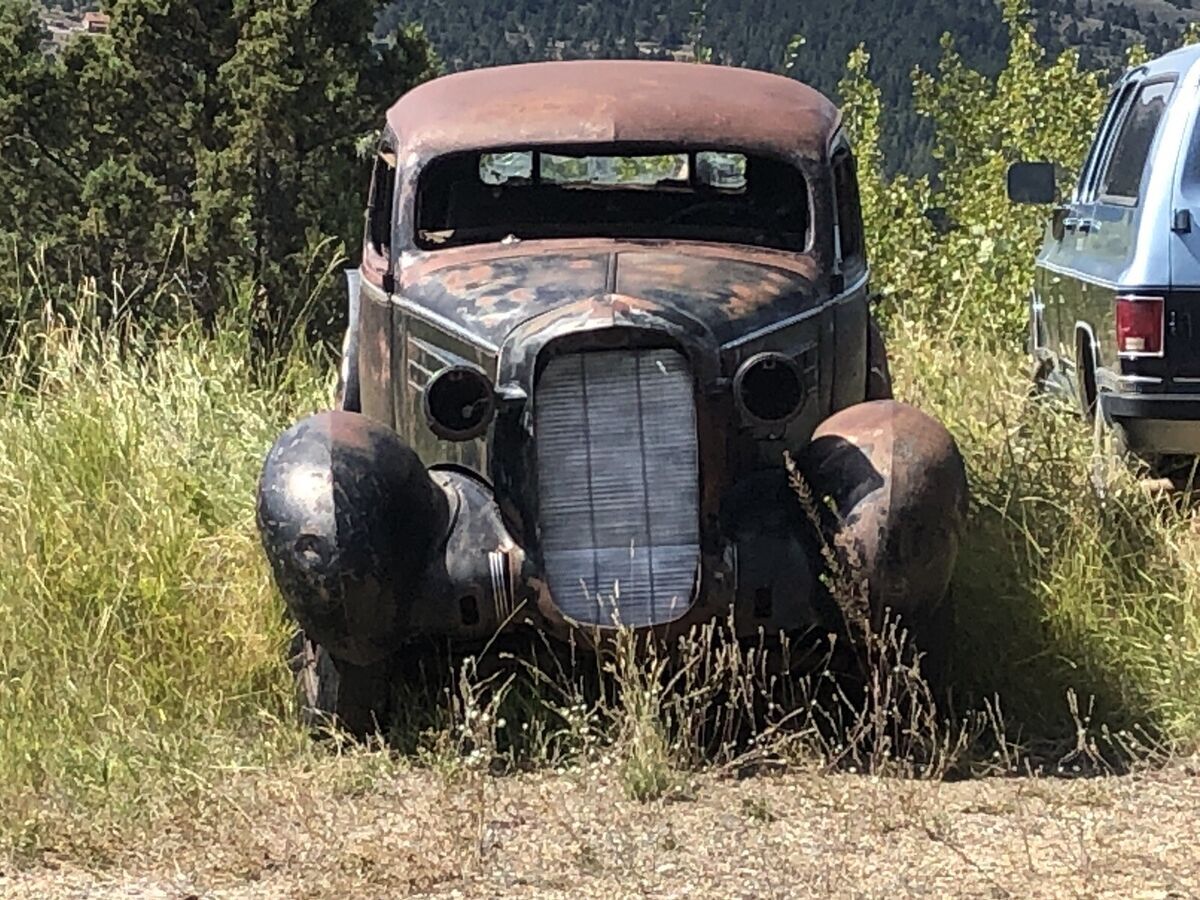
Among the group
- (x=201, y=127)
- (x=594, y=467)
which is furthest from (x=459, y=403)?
(x=201, y=127)

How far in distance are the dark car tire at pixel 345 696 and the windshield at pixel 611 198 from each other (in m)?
1.47

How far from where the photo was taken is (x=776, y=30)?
104 feet

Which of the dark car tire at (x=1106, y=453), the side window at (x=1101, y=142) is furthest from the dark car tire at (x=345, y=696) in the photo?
the side window at (x=1101, y=142)

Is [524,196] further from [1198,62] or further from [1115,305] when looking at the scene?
[1198,62]

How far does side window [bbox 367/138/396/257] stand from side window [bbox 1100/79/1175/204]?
2974 millimetres

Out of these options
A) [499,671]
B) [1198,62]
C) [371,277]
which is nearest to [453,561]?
[499,671]

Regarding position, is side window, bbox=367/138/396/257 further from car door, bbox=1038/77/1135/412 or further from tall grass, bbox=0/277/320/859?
car door, bbox=1038/77/1135/412

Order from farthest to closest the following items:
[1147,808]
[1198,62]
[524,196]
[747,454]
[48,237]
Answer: [48,237]
[1198,62]
[524,196]
[747,454]
[1147,808]

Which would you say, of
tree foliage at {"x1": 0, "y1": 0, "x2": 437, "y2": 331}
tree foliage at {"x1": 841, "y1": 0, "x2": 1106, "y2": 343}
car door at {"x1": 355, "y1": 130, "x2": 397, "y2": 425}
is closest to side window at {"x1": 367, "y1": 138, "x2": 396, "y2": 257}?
car door at {"x1": 355, "y1": 130, "x2": 397, "y2": 425}

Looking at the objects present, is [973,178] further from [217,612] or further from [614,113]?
[217,612]

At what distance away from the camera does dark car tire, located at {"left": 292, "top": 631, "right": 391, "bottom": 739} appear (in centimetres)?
586

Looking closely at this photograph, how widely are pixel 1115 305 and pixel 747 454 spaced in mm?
2240

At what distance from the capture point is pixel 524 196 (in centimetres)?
715

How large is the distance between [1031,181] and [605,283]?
4.38 meters
